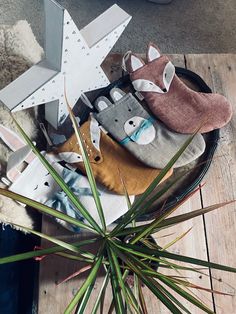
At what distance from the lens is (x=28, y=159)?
0.84m

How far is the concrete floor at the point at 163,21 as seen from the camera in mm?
1496

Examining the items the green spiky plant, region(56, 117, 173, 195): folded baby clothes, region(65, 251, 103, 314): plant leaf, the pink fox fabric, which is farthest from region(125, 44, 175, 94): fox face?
region(65, 251, 103, 314): plant leaf

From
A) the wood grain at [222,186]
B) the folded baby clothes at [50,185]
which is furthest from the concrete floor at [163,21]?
the folded baby clothes at [50,185]

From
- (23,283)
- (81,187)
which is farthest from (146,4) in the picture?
(23,283)

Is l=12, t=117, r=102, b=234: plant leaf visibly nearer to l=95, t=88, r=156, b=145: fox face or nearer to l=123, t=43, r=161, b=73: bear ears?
l=95, t=88, r=156, b=145: fox face

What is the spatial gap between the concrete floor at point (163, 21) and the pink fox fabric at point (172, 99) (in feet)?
1.76

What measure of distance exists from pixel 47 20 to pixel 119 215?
1.23 feet

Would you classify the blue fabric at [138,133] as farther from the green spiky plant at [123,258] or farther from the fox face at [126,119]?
the green spiky plant at [123,258]

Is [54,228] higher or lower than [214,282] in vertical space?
higher

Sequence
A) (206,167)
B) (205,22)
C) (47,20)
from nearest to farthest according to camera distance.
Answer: (47,20) < (206,167) < (205,22)

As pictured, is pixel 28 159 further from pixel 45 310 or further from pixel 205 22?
pixel 205 22

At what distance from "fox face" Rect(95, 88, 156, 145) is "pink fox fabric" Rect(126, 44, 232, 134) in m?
0.03

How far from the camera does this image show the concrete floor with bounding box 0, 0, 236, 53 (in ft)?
4.91

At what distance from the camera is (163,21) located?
1.53m
